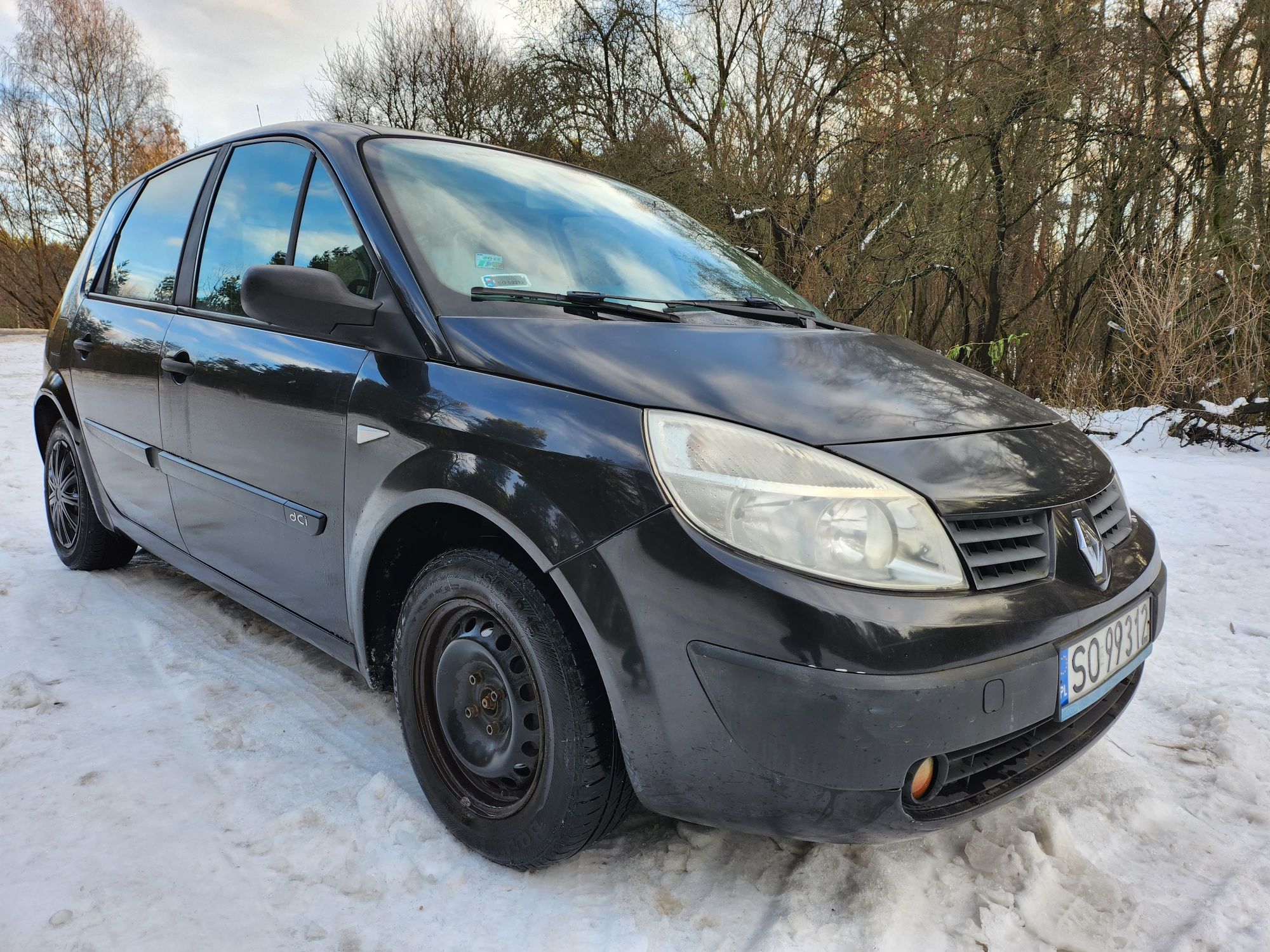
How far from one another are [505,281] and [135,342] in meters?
1.70

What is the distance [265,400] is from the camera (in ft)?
7.22

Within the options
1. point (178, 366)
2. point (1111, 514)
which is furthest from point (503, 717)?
point (178, 366)

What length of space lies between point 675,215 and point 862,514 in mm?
1785

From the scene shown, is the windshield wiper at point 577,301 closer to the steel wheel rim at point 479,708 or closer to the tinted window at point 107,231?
the steel wheel rim at point 479,708

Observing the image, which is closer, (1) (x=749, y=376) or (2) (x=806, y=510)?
(2) (x=806, y=510)

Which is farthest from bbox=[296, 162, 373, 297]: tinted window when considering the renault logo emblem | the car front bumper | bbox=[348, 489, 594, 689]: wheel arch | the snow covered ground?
the renault logo emblem

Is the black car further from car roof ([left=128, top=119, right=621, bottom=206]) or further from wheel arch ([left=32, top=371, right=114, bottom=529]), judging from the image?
wheel arch ([left=32, top=371, right=114, bottom=529])

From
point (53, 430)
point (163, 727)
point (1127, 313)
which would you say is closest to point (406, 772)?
point (163, 727)

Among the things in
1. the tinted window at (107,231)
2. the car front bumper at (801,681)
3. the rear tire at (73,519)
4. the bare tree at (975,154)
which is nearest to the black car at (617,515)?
the car front bumper at (801,681)

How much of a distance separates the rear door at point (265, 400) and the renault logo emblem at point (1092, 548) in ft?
5.31

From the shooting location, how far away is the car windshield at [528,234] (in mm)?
1977

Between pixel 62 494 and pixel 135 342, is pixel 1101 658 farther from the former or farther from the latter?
pixel 62 494

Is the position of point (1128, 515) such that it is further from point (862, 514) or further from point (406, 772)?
point (406, 772)

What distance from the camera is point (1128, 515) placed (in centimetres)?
192
